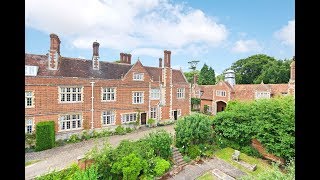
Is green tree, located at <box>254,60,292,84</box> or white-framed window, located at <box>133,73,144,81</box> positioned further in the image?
green tree, located at <box>254,60,292,84</box>

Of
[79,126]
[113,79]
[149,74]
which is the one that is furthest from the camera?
[149,74]

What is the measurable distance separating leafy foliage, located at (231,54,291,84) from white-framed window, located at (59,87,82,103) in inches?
1233

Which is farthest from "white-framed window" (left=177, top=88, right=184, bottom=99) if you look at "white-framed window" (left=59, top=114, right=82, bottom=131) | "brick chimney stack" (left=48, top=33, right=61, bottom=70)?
"brick chimney stack" (left=48, top=33, right=61, bottom=70)

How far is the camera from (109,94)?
16750 millimetres

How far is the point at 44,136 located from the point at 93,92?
4620 millimetres

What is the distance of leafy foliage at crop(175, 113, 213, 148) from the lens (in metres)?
12.7

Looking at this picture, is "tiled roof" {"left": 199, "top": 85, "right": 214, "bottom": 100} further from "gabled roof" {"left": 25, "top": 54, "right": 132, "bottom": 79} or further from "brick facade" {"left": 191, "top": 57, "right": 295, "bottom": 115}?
"gabled roof" {"left": 25, "top": 54, "right": 132, "bottom": 79}

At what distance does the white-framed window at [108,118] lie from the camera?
1642 cm

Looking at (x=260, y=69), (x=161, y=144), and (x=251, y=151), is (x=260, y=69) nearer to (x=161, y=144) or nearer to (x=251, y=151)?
(x=251, y=151)

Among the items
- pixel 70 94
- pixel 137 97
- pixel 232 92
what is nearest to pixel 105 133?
pixel 70 94
